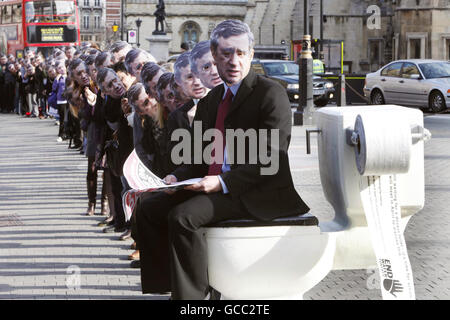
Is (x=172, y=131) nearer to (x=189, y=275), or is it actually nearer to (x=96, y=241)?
(x=189, y=275)

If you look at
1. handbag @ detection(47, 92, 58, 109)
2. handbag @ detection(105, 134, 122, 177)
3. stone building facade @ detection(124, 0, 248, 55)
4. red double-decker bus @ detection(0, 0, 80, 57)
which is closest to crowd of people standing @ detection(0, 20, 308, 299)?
handbag @ detection(105, 134, 122, 177)

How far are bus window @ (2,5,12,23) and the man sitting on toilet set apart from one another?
1283 inches

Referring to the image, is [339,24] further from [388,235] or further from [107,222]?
[388,235]

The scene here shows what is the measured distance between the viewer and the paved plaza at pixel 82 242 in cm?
614

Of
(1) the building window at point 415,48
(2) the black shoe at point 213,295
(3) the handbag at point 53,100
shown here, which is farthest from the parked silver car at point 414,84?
(1) the building window at point 415,48

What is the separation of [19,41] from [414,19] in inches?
990

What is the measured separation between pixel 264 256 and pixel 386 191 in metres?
0.69

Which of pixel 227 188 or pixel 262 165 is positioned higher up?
pixel 262 165

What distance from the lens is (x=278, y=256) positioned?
4.32 meters

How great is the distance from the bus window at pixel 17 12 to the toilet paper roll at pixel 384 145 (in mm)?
31911

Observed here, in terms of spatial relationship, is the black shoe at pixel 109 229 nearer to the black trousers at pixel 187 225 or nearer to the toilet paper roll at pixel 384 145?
the black trousers at pixel 187 225

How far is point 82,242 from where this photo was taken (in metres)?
8.03

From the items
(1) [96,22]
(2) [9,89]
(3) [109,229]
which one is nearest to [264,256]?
(3) [109,229]

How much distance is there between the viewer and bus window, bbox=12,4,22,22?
113 ft
